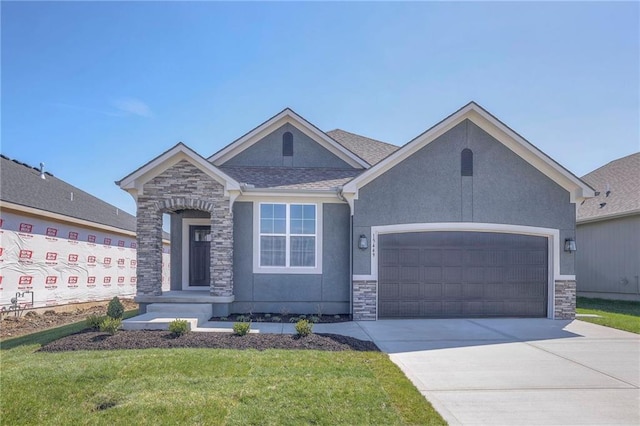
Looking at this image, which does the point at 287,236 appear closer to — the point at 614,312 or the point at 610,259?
the point at 614,312

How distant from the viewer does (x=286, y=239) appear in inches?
445

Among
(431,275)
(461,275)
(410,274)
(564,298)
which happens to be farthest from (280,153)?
(564,298)

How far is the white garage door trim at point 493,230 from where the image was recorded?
1084 cm

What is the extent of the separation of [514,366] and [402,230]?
4.90 metres

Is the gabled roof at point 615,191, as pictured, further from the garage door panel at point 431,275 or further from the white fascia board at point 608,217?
the garage door panel at point 431,275

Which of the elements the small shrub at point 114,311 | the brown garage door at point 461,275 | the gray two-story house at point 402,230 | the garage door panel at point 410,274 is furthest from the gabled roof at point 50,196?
the garage door panel at point 410,274

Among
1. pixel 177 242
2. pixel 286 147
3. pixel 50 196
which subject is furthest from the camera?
pixel 50 196

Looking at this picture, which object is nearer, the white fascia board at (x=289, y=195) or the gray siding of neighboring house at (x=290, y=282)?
the white fascia board at (x=289, y=195)

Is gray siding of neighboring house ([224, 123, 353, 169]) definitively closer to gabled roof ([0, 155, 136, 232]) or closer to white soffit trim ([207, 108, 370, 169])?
white soffit trim ([207, 108, 370, 169])

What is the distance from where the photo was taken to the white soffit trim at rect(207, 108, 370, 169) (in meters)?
13.1

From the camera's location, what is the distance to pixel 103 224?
16.6 m

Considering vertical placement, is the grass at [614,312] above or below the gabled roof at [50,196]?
below

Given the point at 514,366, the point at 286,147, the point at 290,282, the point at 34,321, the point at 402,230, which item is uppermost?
the point at 286,147

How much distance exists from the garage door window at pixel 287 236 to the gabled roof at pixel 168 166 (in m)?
1.36
